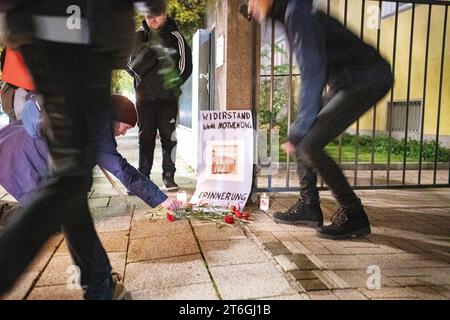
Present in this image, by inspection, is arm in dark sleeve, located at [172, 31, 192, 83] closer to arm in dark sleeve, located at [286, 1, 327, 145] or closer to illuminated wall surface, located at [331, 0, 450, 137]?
arm in dark sleeve, located at [286, 1, 327, 145]

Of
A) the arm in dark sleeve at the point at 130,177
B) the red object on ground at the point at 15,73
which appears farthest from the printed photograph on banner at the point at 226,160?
the red object on ground at the point at 15,73

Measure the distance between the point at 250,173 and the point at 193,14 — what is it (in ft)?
22.5

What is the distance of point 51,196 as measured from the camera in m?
1.59

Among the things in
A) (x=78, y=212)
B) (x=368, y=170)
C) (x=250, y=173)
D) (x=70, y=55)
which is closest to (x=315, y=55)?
(x=250, y=173)

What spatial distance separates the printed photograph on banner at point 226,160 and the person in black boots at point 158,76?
1.13m

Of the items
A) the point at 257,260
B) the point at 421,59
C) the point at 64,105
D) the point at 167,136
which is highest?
the point at 421,59

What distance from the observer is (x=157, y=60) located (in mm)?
4727

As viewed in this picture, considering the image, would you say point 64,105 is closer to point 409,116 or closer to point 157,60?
point 157,60

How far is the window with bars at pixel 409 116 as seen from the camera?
32.4ft

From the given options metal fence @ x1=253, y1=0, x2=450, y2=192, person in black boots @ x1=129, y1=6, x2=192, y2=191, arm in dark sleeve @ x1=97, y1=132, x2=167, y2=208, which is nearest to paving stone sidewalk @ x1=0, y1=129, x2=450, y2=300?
arm in dark sleeve @ x1=97, y1=132, x2=167, y2=208

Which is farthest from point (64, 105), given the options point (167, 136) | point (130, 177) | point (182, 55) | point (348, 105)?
point (167, 136)

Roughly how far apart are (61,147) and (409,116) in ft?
33.4

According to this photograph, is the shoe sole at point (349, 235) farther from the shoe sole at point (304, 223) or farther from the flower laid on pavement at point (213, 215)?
the flower laid on pavement at point (213, 215)

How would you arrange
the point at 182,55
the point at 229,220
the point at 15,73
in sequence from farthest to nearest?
the point at 182,55, the point at 229,220, the point at 15,73
